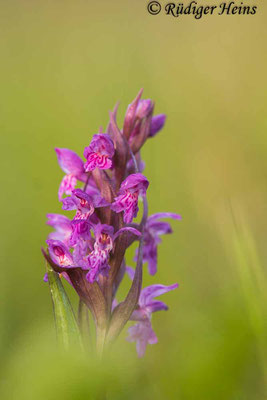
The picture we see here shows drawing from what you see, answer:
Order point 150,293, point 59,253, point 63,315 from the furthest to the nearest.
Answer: point 150,293, point 59,253, point 63,315

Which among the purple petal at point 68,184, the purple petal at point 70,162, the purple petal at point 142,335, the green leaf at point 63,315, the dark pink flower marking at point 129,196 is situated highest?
the purple petal at point 70,162

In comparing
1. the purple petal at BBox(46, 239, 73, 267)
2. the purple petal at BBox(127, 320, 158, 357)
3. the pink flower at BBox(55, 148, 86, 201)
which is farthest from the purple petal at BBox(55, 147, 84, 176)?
the purple petal at BBox(127, 320, 158, 357)

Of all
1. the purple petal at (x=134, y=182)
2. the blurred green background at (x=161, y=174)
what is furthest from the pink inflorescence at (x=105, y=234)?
the blurred green background at (x=161, y=174)

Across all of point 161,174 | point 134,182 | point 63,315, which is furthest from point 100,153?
point 161,174

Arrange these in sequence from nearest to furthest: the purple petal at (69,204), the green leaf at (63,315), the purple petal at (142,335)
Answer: the green leaf at (63,315), the purple petal at (69,204), the purple petal at (142,335)

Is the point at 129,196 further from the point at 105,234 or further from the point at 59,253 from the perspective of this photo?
the point at 59,253

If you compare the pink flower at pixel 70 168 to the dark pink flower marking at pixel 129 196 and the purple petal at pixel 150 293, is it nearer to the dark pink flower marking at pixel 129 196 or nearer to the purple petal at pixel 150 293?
the dark pink flower marking at pixel 129 196

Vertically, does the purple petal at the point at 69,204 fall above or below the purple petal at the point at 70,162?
below

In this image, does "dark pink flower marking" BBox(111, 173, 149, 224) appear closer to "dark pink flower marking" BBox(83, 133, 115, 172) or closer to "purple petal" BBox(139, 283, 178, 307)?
"dark pink flower marking" BBox(83, 133, 115, 172)

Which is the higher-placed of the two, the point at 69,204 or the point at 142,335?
the point at 69,204
